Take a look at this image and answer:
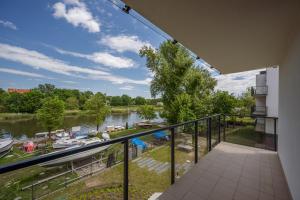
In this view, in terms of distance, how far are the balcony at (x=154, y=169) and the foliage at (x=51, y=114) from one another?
1778cm

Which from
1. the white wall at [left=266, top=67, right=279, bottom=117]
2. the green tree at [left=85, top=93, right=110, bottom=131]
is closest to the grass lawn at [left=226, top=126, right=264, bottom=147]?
the white wall at [left=266, top=67, right=279, bottom=117]

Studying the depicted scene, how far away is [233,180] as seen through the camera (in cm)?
255

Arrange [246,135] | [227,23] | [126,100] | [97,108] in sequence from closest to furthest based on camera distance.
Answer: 1. [227,23]
2. [246,135]
3. [97,108]
4. [126,100]

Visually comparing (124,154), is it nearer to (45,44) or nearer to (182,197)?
(182,197)

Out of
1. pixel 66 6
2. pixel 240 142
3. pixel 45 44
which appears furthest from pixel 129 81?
pixel 240 142

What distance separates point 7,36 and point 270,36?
131 feet

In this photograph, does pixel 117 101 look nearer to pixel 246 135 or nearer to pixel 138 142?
pixel 246 135

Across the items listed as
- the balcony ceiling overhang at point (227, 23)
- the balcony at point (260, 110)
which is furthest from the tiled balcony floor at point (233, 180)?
the balcony at point (260, 110)

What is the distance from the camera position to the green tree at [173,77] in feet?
42.8

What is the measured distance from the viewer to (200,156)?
137 inches

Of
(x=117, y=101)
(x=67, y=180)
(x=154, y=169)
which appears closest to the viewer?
(x=67, y=180)

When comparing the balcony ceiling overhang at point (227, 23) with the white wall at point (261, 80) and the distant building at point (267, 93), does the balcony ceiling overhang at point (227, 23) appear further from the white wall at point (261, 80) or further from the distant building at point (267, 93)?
the white wall at point (261, 80)

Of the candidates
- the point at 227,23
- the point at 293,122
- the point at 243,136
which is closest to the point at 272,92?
the point at 243,136

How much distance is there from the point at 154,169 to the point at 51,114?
18.4 metres
